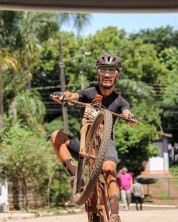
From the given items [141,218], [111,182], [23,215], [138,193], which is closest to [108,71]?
[111,182]

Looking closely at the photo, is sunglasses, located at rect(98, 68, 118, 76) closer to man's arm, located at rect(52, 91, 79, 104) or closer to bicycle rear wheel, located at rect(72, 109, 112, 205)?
man's arm, located at rect(52, 91, 79, 104)

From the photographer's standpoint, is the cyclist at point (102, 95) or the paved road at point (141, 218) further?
the paved road at point (141, 218)

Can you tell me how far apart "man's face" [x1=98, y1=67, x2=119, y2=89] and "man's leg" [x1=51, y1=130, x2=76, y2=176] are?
737 millimetres

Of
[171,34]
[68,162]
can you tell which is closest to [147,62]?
[171,34]

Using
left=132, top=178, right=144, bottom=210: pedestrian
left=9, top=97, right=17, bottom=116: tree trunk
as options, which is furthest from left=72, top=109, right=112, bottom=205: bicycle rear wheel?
left=9, top=97, right=17, bottom=116: tree trunk

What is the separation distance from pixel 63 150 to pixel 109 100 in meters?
0.76

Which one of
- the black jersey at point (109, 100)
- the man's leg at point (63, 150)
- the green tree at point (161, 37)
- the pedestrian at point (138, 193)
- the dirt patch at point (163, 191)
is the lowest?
the dirt patch at point (163, 191)

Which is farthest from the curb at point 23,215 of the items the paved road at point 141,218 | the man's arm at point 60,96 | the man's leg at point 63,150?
the man's arm at point 60,96

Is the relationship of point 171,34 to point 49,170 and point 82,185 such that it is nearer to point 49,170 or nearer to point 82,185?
point 49,170

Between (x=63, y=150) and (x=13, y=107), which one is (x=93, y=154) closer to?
(x=63, y=150)

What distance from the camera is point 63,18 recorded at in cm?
2997

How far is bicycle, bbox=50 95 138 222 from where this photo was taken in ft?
19.8

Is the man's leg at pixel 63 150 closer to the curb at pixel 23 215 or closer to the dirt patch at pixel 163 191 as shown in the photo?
the curb at pixel 23 215

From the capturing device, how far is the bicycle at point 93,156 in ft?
19.8
